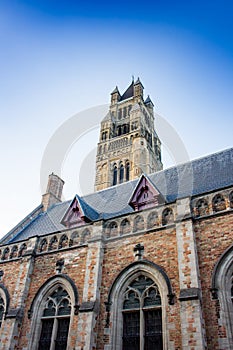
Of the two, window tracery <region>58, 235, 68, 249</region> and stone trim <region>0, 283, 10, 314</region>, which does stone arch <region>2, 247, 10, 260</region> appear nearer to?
A: stone trim <region>0, 283, 10, 314</region>

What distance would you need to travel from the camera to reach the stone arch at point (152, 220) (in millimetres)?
11576

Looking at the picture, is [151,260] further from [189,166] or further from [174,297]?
[189,166]

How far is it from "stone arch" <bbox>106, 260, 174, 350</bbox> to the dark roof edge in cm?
892

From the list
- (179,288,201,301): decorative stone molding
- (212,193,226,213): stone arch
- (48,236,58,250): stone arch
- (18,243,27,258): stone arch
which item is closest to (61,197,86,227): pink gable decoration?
(48,236,58,250): stone arch

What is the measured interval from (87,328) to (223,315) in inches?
177

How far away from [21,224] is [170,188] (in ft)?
31.4

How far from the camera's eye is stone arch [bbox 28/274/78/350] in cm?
1159

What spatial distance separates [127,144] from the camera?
134 feet

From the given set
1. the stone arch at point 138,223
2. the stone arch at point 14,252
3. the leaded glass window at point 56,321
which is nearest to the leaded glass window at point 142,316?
the stone arch at point 138,223

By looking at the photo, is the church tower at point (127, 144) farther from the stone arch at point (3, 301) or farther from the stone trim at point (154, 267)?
the stone trim at point (154, 267)

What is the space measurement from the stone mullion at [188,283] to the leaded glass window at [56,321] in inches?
193

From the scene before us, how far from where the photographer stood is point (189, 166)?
1526 centimetres

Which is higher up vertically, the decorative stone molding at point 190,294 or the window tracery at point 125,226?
the window tracery at point 125,226

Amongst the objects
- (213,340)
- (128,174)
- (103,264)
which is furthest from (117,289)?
(128,174)
